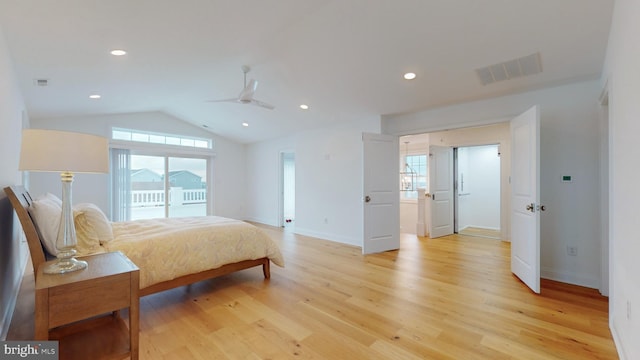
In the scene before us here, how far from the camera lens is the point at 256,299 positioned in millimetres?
2799

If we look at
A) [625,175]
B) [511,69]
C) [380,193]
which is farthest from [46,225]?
[511,69]

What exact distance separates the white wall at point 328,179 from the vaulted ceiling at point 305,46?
112 cm

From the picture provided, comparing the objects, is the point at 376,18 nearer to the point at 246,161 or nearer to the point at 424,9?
the point at 424,9

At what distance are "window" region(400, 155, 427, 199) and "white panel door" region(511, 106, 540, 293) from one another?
3.11m

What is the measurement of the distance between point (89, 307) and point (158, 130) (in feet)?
18.9

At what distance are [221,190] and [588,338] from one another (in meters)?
7.35

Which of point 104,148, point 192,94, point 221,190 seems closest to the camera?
point 104,148

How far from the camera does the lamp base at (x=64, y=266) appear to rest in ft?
5.24

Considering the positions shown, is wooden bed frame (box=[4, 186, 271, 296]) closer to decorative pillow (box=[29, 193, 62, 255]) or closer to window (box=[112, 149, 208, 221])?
decorative pillow (box=[29, 193, 62, 255])

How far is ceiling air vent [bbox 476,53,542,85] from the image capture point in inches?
113

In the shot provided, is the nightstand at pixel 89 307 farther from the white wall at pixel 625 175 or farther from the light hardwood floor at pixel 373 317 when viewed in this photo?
the white wall at pixel 625 175

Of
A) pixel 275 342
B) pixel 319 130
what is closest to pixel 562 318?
pixel 275 342

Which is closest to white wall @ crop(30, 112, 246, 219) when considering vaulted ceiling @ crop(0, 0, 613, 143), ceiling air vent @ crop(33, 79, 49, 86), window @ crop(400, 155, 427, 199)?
vaulted ceiling @ crop(0, 0, 613, 143)

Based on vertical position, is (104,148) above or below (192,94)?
below
